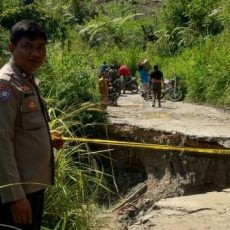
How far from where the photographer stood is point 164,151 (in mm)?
8078

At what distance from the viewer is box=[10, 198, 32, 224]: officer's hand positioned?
8.07 feet

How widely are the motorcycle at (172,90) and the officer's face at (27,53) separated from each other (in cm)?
1248

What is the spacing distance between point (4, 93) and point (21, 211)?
1.82 feet

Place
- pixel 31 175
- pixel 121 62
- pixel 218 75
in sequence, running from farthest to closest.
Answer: pixel 121 62 → pixel 218 75 → pixel 31 175

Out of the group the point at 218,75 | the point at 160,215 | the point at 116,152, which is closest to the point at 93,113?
the point at 116,152

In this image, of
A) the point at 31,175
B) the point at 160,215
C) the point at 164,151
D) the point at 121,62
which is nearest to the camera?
the point at 31,175

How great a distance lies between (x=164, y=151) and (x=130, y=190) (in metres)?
0.98

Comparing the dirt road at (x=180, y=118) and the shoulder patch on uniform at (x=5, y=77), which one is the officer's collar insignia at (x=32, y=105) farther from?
the dirt road at (x=180, y=118)

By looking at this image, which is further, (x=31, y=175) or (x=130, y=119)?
(x=130, y=119)

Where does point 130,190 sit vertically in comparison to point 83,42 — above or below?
below

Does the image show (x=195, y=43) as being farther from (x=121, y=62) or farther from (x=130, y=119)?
(x=130, y=119)

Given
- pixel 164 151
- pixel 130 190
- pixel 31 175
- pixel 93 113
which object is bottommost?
pixel 130 190

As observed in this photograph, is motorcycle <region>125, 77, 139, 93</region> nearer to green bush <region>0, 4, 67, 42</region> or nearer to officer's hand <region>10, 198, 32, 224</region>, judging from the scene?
green bush <region>0, 4, 67, 42</region>

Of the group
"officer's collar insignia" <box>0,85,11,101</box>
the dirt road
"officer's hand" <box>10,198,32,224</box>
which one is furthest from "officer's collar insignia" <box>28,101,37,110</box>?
the dirt road
